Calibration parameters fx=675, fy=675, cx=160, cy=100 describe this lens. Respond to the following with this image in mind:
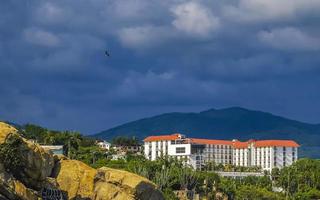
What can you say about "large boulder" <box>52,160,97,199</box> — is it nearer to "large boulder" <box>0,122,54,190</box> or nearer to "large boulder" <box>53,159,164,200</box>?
"large boulder" <box>53,159,164,200</box>

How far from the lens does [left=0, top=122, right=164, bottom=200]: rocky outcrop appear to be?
161 ft

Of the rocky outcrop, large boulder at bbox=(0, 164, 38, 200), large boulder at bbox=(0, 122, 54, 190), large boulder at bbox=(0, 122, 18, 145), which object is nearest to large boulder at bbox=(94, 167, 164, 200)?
the rocky outcrop

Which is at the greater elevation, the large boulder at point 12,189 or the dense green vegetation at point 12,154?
the dense green vegetation at point 12,154

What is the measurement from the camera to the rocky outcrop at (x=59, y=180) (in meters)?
49.2

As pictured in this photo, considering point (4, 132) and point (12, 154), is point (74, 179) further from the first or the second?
point (4, 132)

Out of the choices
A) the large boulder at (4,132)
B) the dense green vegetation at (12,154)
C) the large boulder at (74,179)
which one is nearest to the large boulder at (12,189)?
the dense green vegetation at (12,154)

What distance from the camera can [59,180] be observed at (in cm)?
5700

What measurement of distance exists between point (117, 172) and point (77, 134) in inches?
3407

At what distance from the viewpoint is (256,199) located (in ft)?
413

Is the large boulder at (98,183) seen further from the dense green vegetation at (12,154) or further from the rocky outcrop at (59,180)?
the dense green vegetation at (12,154)

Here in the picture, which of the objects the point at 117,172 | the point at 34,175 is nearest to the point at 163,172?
the point at 117,172

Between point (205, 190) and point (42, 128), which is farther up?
point (42, 128)

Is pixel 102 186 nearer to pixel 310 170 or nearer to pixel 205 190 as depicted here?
pixel 205 190

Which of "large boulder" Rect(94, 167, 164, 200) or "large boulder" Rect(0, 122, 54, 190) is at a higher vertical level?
"large boulder" Rect(0, 122, 54, 190)
